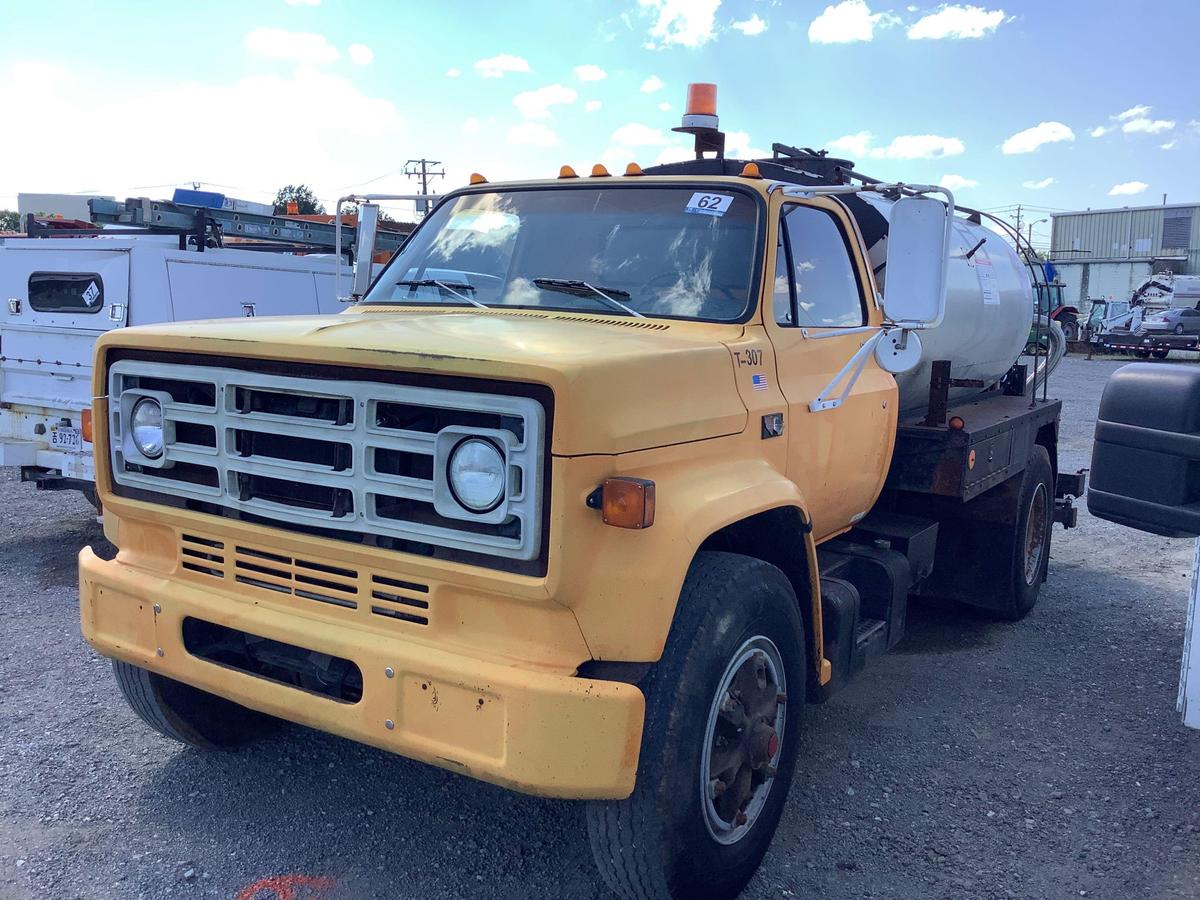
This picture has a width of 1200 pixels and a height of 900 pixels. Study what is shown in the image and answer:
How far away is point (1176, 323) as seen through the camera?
31203mm

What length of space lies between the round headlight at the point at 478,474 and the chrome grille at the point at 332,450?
0.03 metres

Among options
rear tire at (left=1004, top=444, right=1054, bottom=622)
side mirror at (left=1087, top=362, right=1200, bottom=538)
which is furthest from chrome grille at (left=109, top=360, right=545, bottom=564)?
rear tire at (left=1004, top=444, right=1054, bottom=622)

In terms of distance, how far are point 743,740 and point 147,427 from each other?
2157 mm

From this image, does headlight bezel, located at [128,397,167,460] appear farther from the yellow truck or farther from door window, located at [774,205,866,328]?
door window, located at [774,205,866,328]

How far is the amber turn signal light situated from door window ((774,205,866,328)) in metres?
1.38

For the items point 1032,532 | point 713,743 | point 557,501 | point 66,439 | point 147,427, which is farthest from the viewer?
point 66,439

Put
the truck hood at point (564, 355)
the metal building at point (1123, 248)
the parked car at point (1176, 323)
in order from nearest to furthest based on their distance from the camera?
the truck hood at point (564, 355) < the parked car at point (1176, 323) < the metal building at point (1123, 248)

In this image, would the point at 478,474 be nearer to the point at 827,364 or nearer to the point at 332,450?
the point at 332,450

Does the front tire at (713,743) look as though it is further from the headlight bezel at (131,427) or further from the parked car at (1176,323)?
the parked car at (1176,323)

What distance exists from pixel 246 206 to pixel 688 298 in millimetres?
6629

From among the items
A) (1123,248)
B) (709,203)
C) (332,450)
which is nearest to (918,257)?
(709,203)

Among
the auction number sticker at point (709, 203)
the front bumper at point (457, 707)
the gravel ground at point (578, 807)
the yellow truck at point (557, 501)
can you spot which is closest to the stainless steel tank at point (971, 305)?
the yellow truck at point (557, 501)

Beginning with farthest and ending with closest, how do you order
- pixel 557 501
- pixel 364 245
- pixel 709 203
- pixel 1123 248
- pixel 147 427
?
pixel 1123 248 → pixel 364 245 → pixel 709 203 → pixel 147 427 → pixel 557 501

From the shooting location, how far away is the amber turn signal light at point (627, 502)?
2.63 meters
